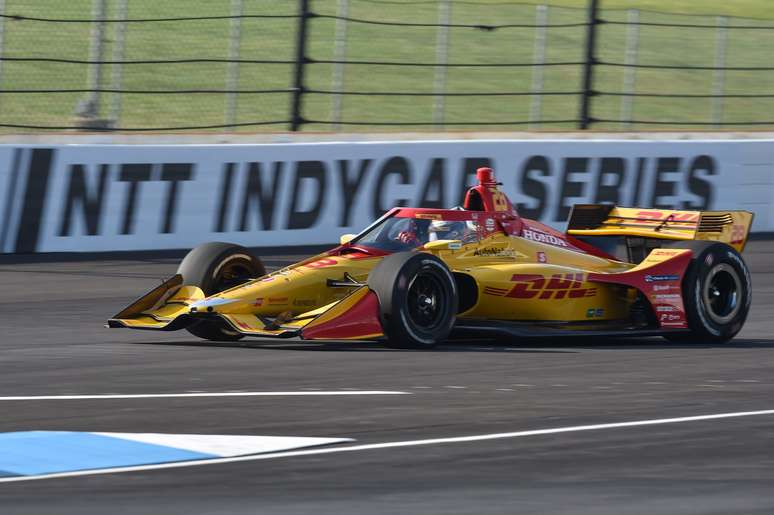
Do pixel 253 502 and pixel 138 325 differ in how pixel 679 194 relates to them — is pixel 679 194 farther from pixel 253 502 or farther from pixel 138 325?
pixel 253 502

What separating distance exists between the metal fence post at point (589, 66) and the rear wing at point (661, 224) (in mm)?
8355

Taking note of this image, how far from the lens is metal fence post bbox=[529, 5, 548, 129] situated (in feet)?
71.8

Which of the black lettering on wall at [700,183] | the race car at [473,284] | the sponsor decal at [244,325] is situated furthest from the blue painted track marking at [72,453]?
the black lettering on wall at [700,183]

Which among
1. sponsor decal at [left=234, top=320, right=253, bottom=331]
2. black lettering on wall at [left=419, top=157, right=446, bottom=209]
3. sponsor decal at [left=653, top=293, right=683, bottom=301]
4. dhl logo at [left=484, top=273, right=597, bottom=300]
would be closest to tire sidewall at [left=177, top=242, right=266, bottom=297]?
sponsor decal at [left=234, top=320, right=253, bottom=331]

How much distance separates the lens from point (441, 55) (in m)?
21.4

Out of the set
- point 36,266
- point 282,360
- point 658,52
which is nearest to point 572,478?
point 282,360

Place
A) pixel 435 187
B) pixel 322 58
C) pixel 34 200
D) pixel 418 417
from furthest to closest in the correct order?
pixel 322 58, pixel 435 187, pixel 34 200, pixel 418 417

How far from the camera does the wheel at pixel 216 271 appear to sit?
11.7 m

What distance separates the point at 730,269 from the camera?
1265 centimetres

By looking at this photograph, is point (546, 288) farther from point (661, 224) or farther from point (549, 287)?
point (661, 224)

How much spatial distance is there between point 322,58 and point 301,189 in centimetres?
239

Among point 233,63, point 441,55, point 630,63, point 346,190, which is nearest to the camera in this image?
point 346,190

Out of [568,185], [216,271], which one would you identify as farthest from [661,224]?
[568,185]

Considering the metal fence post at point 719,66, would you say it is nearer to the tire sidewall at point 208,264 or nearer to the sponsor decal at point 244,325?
the tire sidewall at point 208,264
